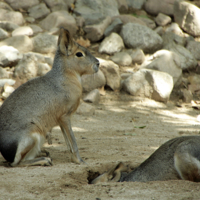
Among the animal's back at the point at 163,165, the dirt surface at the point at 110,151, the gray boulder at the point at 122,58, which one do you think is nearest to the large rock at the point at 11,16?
the gray boulder at the point at 122,58

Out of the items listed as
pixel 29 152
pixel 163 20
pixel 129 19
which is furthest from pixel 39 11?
pixel 29 152

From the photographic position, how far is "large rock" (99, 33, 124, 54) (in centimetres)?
995

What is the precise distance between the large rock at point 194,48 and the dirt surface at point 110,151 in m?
3.10

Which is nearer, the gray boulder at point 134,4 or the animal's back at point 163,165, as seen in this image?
the animal's back at point 163,165

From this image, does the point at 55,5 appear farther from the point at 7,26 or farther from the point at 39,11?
the point at 7,26

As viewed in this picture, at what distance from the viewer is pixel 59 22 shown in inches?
395

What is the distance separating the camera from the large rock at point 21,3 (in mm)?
10496

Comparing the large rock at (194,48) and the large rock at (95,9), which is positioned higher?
the large rock at (95,9)

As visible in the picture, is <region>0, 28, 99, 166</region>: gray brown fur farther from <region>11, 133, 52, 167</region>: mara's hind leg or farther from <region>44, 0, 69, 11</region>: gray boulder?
<region>44, 0, 69, 11</region>: gray boulder

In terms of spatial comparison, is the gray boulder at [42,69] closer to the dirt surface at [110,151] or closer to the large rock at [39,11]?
the dirt surface at [110,151]

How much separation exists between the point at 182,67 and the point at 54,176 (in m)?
7.76

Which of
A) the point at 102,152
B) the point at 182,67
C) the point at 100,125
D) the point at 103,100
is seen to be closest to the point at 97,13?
the point at 182,67

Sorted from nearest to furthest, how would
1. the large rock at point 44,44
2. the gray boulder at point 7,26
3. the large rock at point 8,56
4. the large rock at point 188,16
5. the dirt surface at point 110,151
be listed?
the dirt surface at point 110,151 → the large rock at point 8,56 → the large rock at point 44,44 → the gray boulder at point 7,26 → the large rock at point 188,16

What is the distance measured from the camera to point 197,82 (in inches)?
380
